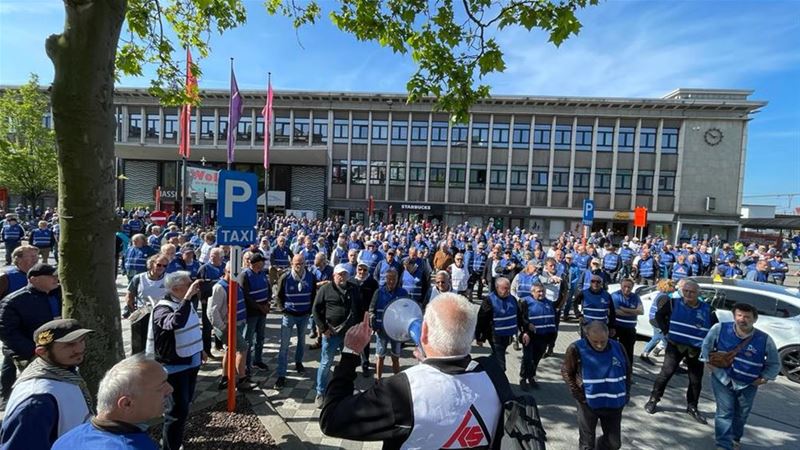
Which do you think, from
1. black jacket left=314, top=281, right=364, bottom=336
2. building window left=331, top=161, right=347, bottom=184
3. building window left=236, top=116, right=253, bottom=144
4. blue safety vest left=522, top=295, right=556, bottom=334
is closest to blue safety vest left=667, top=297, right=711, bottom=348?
blue safety vest left=522, top=295, right=556, bottom=334

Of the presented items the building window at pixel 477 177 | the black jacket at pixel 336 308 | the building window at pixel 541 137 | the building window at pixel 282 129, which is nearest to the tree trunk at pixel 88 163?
the black jacket at pixel 336 308

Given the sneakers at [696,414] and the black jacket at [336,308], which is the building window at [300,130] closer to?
the black jacket at [336,308]

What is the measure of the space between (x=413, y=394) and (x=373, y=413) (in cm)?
22

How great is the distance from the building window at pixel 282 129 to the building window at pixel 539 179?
79.7 feet

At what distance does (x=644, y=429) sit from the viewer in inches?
193

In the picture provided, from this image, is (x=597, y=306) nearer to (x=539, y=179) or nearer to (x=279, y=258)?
(x=279, y=258)

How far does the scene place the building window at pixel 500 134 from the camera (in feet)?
119

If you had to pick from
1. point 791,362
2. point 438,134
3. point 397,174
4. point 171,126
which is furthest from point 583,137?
point 171,126

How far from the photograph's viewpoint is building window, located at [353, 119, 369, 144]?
120ft

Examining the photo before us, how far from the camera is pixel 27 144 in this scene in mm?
24625

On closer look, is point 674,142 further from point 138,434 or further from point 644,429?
point 138,434

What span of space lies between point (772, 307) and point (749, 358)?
174 inches

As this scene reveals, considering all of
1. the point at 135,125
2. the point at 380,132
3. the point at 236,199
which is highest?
the point at 380,132

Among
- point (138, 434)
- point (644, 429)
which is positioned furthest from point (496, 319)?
point (138, 434)
